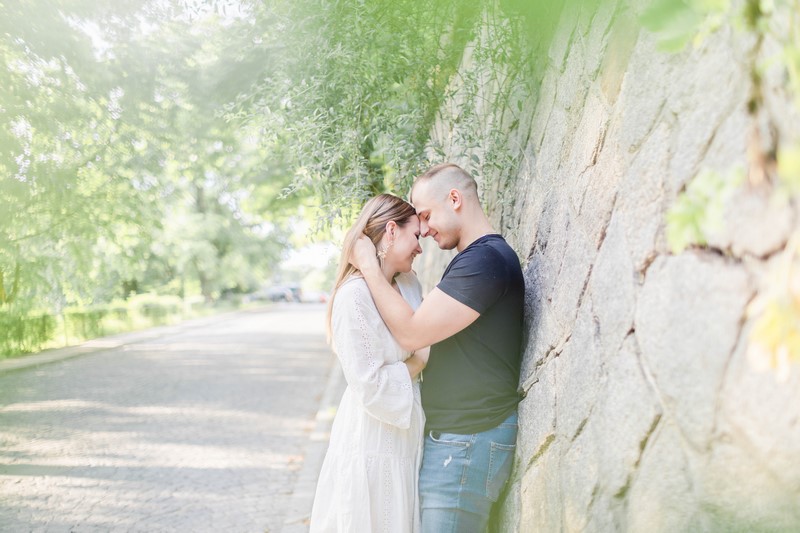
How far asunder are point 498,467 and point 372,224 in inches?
50.4

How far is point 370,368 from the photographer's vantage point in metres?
2.98

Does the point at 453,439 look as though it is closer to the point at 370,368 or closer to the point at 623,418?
the point at 370,368

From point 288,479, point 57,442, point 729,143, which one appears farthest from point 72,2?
point 729,143

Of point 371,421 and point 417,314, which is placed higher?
point 417,314

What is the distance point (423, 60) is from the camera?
4.29m

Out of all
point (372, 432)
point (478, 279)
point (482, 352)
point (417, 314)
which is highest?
point (478, 279)

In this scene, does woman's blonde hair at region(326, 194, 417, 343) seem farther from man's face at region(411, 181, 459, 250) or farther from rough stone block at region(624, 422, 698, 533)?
rough stone block at region(624, 422, 698, 533)

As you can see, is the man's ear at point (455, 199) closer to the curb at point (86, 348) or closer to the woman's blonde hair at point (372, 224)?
the woman's blonde hair at point (372, 224)

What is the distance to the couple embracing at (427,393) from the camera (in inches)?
115

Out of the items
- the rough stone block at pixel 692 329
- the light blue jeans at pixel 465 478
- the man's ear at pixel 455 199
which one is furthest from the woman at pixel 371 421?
the rough stone block at pixel 692 329

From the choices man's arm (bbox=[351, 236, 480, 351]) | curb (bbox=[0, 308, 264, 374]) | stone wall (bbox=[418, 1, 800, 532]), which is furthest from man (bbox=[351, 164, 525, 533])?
curb (bbox=[0, 308, 264, 374])

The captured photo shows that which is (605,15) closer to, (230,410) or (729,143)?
(729,143)

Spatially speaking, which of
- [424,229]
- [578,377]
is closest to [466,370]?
[578,377]

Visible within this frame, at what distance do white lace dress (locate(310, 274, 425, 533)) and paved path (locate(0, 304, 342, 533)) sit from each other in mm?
2554
